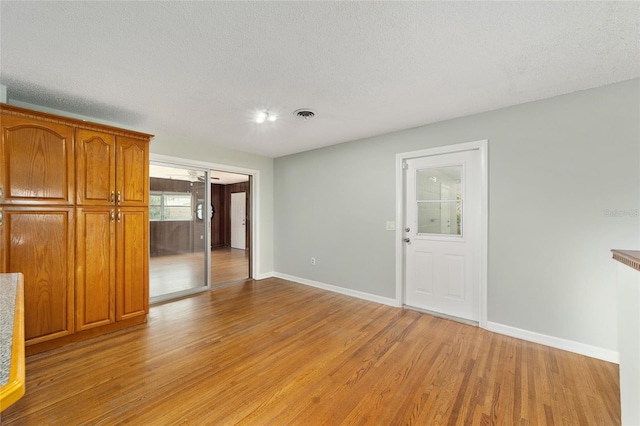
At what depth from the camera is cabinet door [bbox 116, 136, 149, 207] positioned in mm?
2830

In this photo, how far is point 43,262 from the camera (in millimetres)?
2398

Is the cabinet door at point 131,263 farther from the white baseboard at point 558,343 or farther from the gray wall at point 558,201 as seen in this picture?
the white baseboard at point 558,343

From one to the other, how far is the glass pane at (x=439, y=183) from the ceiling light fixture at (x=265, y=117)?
1.97 meters

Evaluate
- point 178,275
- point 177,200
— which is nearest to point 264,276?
point 178,275

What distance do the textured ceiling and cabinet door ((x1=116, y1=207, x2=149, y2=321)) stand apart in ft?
3.94

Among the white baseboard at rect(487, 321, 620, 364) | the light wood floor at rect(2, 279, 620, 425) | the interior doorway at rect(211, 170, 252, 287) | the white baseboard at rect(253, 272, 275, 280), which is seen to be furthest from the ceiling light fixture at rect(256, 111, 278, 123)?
the interior doorway at rect(211, 170, 252, 287)

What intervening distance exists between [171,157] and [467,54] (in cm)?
370

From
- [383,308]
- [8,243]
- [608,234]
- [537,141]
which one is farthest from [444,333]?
[8,243]

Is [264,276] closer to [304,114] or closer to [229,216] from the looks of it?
[304,114]

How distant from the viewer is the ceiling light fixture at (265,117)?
299 centimetres

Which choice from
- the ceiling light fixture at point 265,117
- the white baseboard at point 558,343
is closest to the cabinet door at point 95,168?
the ceiling light fixture at point 265,117

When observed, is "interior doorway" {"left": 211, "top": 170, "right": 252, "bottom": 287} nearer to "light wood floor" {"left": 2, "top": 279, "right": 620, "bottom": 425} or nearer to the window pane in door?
"light wood floor" {"left": 2, "top": 279, "right": 620, "bottom": 425}

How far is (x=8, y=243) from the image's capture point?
2234mm

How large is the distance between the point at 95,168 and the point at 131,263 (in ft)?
3.42
